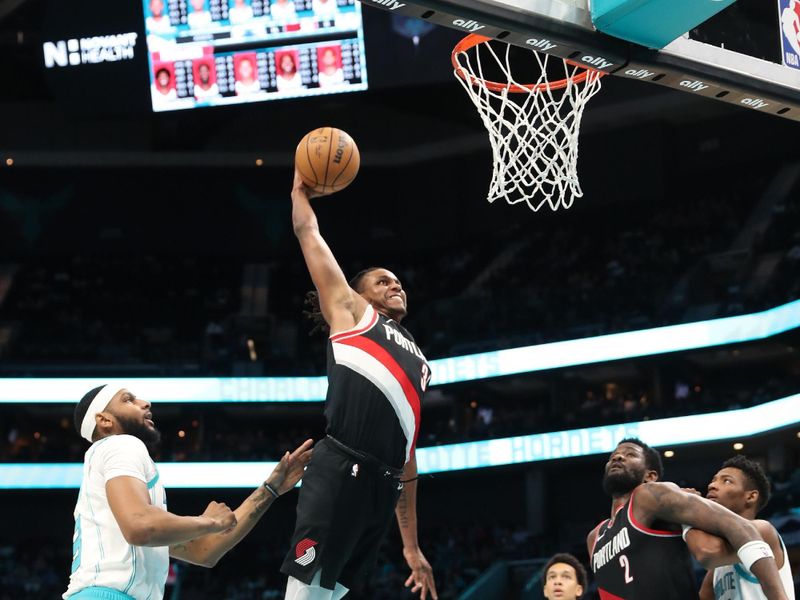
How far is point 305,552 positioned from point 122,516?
37.6 inches

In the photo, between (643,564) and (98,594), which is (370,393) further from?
(643,564)

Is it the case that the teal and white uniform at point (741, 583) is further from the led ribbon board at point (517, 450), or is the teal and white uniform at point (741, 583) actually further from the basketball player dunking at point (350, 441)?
the led ribbon board at point (517, 450)

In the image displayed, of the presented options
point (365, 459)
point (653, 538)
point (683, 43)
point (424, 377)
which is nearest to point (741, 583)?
point (653, 538)

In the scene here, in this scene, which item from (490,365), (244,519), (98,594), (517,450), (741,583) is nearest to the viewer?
(98,594)

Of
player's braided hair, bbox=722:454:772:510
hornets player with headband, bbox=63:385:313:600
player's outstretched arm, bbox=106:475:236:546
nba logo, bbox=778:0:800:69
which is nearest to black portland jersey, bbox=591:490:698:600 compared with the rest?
player's braided hair, bbox=722:454:772:510

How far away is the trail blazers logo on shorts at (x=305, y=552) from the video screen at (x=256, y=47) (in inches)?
628

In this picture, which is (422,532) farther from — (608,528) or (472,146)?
(608,528)

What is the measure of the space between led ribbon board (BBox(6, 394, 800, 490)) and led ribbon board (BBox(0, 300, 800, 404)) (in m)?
1.52

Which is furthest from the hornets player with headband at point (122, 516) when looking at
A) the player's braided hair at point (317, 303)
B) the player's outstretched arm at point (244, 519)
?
the player's braided hair at point (317, 303)

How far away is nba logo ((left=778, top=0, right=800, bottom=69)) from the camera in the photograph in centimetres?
675

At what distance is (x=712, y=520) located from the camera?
213 inches

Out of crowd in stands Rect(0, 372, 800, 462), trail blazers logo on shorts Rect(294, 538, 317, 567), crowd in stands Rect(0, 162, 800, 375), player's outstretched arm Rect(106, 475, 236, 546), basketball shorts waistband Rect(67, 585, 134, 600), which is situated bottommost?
basketball shorts waistband Rect(67, 585, 134, 600)

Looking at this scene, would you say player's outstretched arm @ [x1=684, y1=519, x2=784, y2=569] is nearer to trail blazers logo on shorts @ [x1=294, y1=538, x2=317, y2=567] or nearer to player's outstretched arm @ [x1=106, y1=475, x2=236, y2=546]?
trail blazers logo on shorts @ [x1=294, y1=538, x2=317, y2=567]

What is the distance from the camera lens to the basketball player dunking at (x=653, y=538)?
536cm
